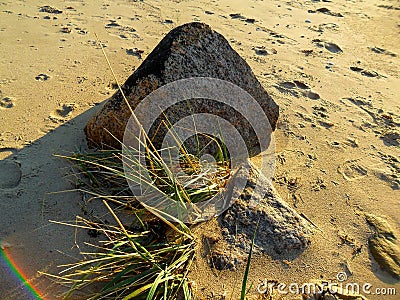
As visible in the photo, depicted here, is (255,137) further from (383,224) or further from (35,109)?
(35,109)

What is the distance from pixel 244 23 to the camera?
209 inches

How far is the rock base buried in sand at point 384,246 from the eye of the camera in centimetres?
224

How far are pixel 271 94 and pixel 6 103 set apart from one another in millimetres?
2374

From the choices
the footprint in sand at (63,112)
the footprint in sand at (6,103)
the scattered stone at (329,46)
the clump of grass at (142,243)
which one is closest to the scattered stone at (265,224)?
the clump of grass at (142,243)

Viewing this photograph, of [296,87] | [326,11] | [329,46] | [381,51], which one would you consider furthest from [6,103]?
[326,11]

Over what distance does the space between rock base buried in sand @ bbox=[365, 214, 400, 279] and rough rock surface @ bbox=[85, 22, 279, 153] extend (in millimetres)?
1006

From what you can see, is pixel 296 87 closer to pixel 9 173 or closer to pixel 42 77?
pixel 42 77

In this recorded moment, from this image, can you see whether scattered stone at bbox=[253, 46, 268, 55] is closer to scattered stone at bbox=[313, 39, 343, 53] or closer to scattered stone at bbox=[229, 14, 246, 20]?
scattered stone at bbox=[313, 39, 343, 53]

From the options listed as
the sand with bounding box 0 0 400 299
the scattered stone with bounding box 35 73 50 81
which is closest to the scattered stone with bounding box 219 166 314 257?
the sand with bounding box 0 0 400 299

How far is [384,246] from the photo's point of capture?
2352mm

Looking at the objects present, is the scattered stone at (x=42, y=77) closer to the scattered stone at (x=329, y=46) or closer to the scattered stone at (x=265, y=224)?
the scattered stone at (x=265, y=224)

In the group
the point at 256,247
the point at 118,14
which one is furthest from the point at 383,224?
the point at 118,14

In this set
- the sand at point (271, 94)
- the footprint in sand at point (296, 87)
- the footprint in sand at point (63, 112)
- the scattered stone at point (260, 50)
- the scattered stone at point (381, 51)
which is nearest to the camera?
the sand at point (271, 94)

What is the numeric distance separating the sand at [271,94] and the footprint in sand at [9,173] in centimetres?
1
